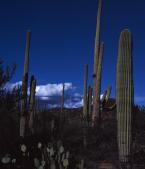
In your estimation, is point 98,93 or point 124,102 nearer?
point 124,102

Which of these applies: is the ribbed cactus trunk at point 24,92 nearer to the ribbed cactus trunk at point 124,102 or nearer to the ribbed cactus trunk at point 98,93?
the ribbed cactus trunk at point 98,93

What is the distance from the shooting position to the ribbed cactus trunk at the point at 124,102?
1005 cm

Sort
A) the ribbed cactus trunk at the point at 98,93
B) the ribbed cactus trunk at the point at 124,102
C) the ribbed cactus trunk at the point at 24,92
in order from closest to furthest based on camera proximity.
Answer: the ribbed cactus trunk at the point at 124,102, the ribbed cactus trunk at the point at 24,92, the ribbed cactus trunk at the point at 98,93

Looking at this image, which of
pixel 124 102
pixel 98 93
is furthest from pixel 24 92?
pixel 124 102

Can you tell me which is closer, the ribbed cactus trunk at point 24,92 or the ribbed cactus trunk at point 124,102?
the ribbed cactus trunk at point 124,102

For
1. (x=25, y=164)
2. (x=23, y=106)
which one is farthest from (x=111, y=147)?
(x=25, y=164)

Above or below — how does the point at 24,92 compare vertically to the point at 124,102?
above

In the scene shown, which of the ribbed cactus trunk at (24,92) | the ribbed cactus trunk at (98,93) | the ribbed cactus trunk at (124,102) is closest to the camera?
the ribbed cactus trunk at (124,102)

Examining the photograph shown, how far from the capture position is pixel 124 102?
10.1 meters

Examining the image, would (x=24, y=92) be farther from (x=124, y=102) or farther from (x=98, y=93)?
A: (x=124, y=102)

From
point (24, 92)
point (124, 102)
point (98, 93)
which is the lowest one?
point (124, 102)

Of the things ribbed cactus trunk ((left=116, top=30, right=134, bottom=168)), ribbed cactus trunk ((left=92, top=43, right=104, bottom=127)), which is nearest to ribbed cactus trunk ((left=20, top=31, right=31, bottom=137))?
ribbed cactus trunk ((left=92, top=43, right=104, bottom=127))

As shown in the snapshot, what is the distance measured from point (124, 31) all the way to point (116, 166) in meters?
3.14

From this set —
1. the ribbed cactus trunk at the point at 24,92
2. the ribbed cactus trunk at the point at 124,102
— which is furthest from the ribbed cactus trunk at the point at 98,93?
the ribbed cactus trunk at the point at 124,102
